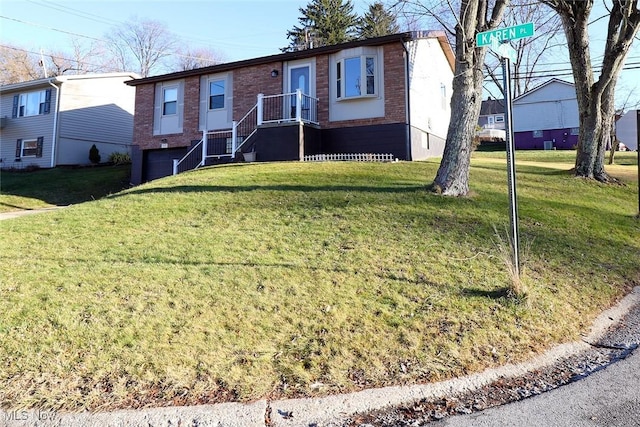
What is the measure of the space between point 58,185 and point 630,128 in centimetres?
2034

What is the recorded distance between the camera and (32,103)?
24172 millimetres

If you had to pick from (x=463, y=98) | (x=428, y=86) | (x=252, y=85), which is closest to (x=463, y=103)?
(x=463, y=98)

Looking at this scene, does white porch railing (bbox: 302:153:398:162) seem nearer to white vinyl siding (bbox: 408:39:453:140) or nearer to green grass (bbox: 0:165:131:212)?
white vinyl siding (bbox: 408:39:453:140)

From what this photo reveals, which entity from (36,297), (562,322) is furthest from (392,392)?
(36,297)

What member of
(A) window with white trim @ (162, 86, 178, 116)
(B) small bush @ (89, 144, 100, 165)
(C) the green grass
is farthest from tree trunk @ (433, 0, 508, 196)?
(B) small bush @ (89, 144, 100, 165)

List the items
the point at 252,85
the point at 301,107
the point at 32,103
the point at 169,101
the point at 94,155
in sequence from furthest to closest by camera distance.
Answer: the point at 32,103 → the point at 94,155 → the point at 169,101 → the point at 252,85 → the point at 301,107

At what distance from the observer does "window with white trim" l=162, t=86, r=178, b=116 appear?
18141mm

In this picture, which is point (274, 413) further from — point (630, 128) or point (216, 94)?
point (216, 94)

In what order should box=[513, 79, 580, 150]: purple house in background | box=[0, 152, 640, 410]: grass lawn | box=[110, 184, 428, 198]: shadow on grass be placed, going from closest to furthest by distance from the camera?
box=[0, 152, 640, 410]: grass lawn < box=[110, 184, 428, 198]: shadow on grass < box=[513, 79, 580, 150]: purple house in background

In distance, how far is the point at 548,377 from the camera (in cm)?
310


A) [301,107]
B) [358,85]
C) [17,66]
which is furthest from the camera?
[17,66]

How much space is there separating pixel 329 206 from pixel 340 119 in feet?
27.0

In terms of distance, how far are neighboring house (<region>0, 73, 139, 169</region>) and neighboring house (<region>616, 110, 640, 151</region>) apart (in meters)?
25.6

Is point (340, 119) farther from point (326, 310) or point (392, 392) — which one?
point (392, 392)
